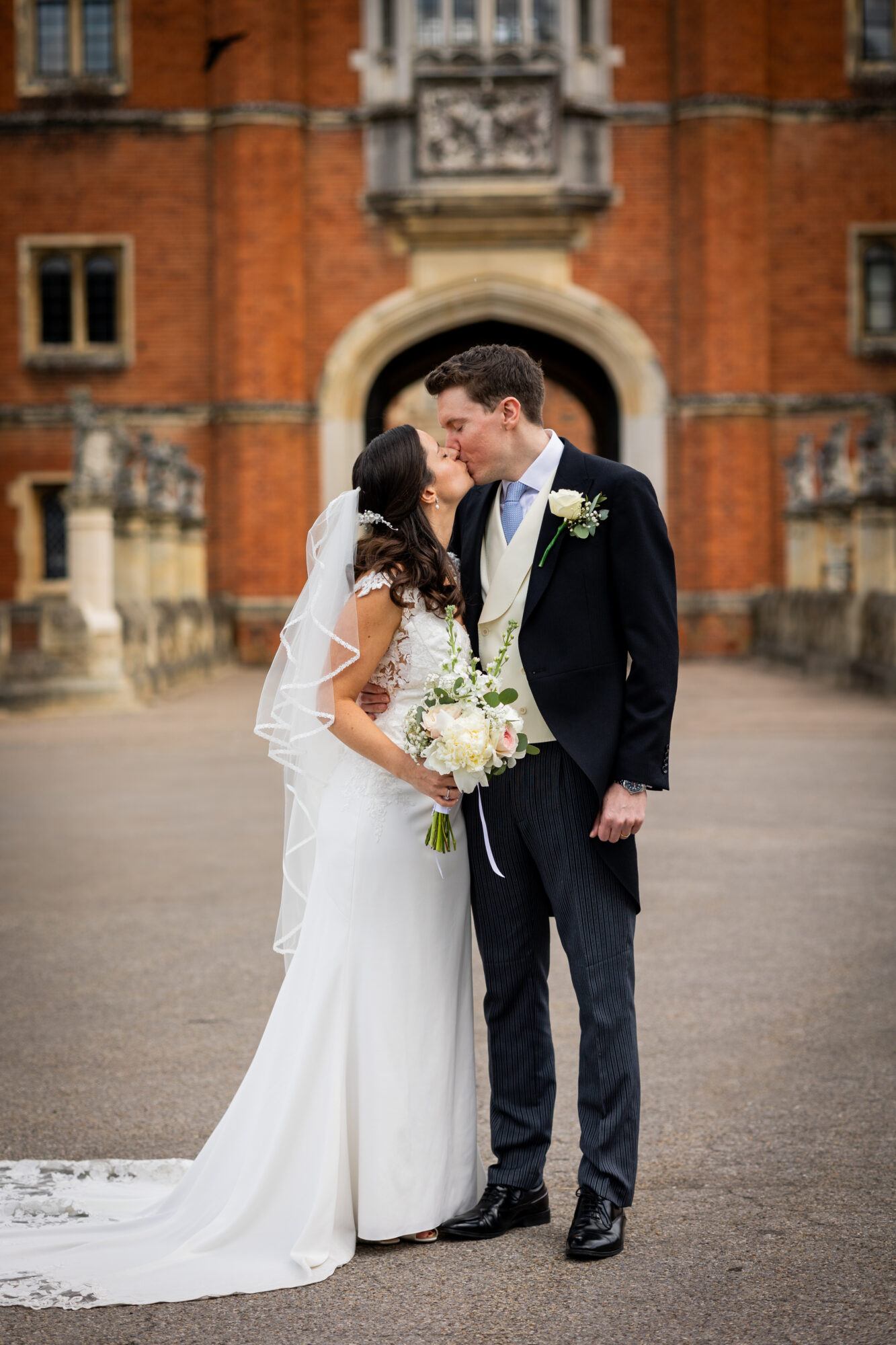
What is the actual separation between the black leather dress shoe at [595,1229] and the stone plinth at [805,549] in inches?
723

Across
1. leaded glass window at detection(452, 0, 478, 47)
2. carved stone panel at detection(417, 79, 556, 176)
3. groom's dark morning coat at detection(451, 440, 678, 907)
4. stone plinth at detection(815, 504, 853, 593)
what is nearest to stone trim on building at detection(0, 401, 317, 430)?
carved stone panel at detection(417, 79, 556, 176)

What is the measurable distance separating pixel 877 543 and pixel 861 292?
7600 millimetres

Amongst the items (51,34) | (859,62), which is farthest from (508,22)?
(51,34)

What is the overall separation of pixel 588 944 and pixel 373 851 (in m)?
0.47

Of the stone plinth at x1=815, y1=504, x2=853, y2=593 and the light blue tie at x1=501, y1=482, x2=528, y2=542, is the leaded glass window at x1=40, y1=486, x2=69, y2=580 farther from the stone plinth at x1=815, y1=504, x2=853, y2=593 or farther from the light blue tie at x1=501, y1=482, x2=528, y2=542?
the light blue tie at x1=501, y1=482, x2=528, y2=542

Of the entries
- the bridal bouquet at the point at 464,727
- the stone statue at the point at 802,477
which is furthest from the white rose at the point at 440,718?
the stone statue at the point at 802,477

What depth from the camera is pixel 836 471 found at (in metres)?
19.1

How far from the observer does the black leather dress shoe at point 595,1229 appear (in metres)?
3.19

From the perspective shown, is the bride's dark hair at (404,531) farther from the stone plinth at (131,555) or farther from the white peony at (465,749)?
the stone plinth at (131,555)

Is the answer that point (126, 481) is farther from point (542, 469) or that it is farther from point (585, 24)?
point (542, 469)

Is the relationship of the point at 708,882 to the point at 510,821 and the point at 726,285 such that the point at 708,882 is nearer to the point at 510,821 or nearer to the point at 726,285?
the point at 510,821

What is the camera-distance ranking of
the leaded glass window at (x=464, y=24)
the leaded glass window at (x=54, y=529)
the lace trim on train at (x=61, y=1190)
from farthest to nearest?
1. the leaded glass window at (x=54, y=529)
2. the leaded glass window at (x=464, y=24)
3. the lace trim on train at (x=61, y=1190)

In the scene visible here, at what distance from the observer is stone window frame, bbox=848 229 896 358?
22828 millimetres

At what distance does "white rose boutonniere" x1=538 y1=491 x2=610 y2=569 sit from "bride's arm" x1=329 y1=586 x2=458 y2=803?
1.11ft
